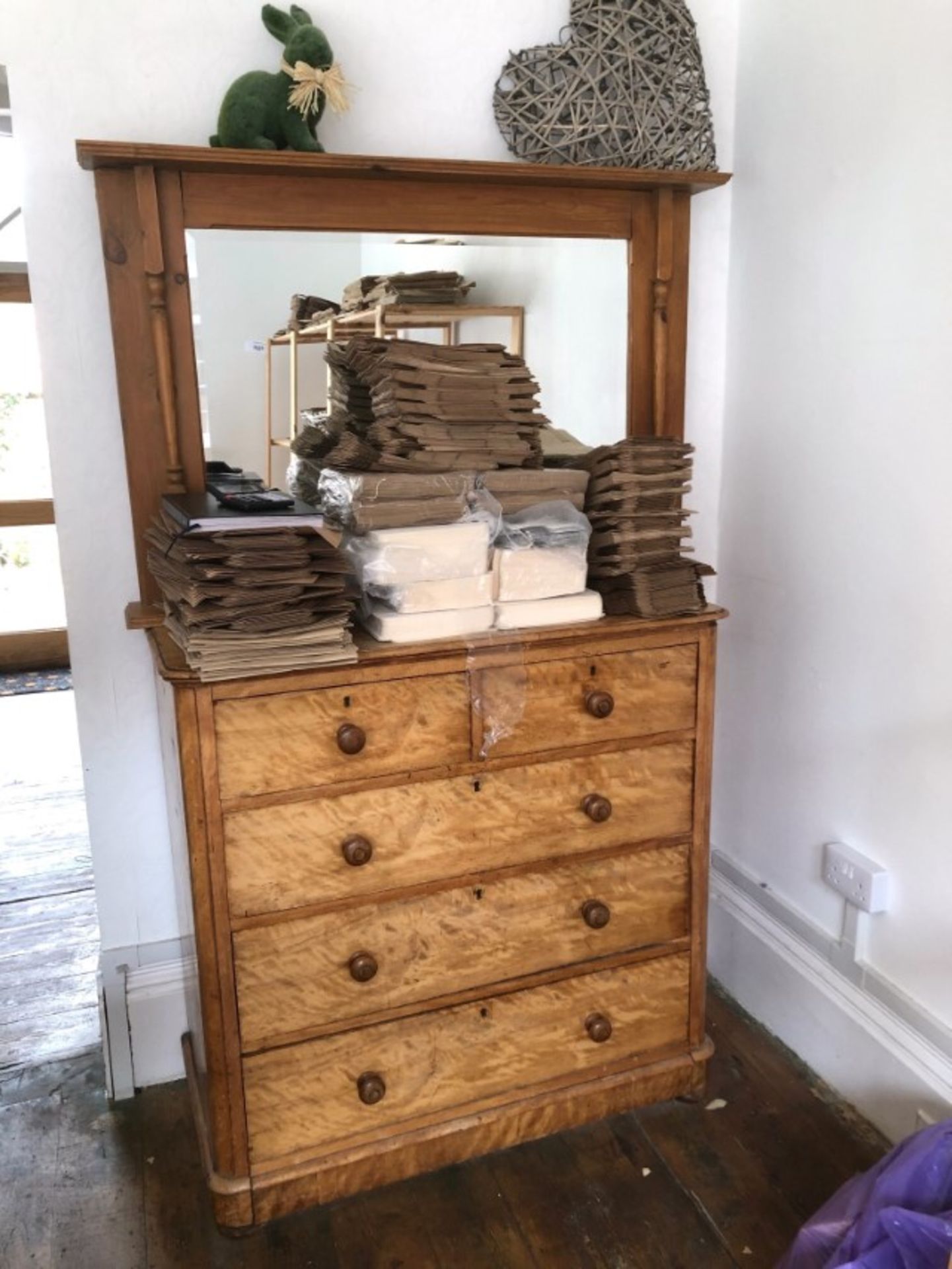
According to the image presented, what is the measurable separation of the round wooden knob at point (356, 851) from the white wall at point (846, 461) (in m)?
0.88

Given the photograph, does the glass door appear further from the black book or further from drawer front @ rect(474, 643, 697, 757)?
drawer front @ rect(474, 643, 697, 757)

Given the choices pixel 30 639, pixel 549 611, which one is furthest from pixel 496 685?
pixel 30 639

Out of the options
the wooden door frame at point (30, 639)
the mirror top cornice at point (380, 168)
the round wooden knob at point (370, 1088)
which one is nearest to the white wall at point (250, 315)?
the mirror top cornice at point (380, 168)

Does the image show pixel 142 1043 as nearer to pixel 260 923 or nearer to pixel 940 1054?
pixel 260 923

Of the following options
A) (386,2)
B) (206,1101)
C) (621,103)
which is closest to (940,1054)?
(206,1101)

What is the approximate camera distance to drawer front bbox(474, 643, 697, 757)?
155 centimetres

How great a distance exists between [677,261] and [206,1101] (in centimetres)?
173

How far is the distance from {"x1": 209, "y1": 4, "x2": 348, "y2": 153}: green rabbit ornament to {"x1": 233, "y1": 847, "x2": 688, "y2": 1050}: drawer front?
123 centimetres

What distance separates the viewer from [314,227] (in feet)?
5.57

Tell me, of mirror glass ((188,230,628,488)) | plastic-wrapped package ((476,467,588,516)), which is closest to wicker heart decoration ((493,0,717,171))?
mirror glass ((188,230,628,488))

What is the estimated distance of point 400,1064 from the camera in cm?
162

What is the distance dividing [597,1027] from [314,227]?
1456 mm

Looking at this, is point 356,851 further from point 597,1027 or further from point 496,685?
point 597,1027

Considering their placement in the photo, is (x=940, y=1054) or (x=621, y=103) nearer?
(x=940, y=1054)
